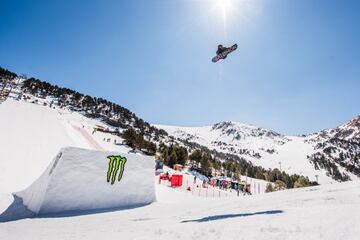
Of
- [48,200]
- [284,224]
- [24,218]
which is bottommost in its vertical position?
[24,218]

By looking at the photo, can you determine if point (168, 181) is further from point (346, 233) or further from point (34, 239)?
point (346, 233)

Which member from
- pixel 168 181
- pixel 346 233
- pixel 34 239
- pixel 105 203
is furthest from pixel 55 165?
pixel 168 181

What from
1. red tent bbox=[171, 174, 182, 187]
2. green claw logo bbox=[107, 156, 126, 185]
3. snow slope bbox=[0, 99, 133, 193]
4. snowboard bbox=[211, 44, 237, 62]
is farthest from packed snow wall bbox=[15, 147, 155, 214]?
red tent bbox=[171, 174, 182, 187]

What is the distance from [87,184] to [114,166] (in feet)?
5.82

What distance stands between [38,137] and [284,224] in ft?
68.7

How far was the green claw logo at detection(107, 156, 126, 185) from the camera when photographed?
12.1 metres

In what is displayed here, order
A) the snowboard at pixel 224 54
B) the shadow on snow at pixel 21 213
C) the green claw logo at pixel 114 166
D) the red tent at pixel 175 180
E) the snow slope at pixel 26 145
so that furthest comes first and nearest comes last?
the red tent at pixel 175 180
the snowboard at pixel 224 54
the snow slope at pixel 26 145
the green claw logo at pixel 114 166
the shadow on snow at pixel 21 213

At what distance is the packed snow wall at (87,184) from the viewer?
970cm

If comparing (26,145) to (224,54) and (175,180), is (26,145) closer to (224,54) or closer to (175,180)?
(224,54)

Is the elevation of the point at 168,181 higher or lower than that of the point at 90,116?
lower

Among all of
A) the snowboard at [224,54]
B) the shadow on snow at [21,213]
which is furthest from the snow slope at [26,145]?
the snowboard at [224,54]

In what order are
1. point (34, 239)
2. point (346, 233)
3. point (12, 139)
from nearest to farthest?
1. point (346, 233)
2. point (34, 239)
3. point (12, 139)

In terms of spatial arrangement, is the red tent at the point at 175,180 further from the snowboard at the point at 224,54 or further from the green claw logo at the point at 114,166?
the snowboard at the point at 224,54

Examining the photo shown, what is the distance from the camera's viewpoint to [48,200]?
30.8 feet
